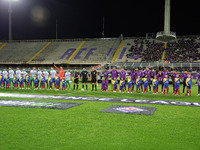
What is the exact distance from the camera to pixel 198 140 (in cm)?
523

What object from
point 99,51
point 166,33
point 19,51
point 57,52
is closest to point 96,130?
point 166,33

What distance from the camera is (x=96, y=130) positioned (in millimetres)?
6027

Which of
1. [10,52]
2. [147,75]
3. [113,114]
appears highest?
[10,52]

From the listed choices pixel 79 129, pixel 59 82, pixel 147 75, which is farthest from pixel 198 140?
pixel 59 82

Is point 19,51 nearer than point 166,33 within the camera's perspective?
No

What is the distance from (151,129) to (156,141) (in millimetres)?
1011

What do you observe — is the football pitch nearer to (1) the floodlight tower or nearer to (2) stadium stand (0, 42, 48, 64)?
(1) the floodlight tower

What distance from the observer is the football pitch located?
4.92 meters

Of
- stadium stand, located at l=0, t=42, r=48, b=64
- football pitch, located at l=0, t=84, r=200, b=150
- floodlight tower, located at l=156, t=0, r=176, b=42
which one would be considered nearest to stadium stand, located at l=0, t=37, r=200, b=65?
stadium stand, located at l=0, t=42, r=48, b=64

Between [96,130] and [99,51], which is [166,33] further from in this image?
[96,130]

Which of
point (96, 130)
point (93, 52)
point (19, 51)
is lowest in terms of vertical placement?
point (96, 130)

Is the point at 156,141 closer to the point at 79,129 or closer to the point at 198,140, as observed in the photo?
the point at 198,140

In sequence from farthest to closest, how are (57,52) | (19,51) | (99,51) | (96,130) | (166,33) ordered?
(19,51) → (57,52) → (99,51) → (166,33) → (96,130)

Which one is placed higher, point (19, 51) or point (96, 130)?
point (19, 51)
